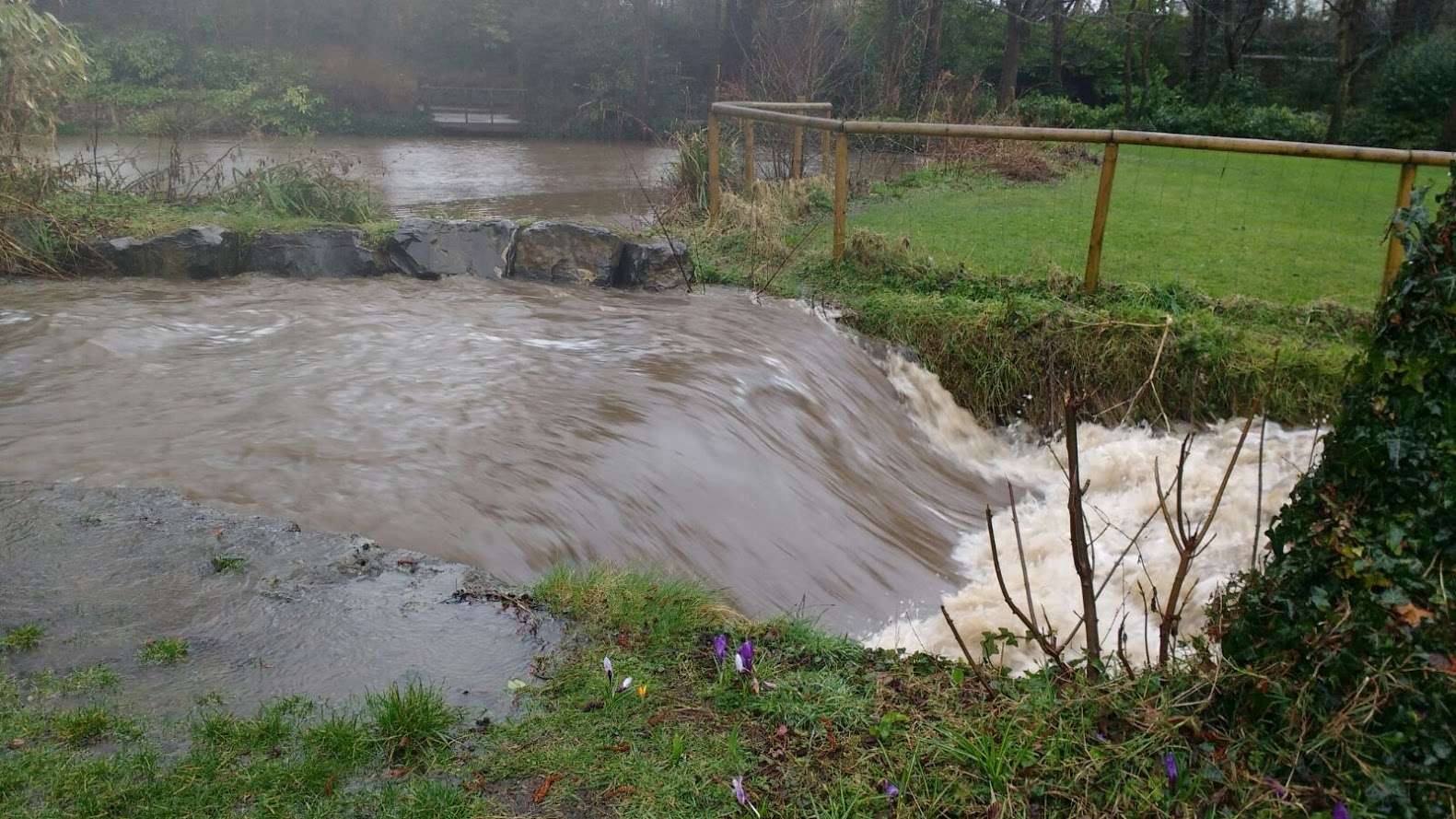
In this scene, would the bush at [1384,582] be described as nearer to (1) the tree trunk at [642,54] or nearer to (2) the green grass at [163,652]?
(2) the green grass at [163,652]

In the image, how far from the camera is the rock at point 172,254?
31.1ft

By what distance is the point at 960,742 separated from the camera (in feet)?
9.98

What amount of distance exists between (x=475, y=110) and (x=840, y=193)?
67.9 ft

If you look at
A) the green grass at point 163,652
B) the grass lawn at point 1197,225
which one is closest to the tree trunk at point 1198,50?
→ the grass lawn at point 1197,225

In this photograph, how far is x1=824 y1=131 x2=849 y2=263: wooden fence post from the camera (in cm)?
961

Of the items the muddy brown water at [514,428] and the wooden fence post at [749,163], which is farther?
the wooden fence post at [749,163]

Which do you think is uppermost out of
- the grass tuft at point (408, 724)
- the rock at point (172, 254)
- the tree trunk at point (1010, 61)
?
the tree trunk at point (1010, 61)

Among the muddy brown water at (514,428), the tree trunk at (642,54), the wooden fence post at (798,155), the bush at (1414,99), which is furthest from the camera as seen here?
the tree trunk at (642,54)

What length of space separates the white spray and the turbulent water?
3 cm

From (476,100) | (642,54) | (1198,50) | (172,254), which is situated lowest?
(172,254)

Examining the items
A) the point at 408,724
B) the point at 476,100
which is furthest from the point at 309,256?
the point at 476,100

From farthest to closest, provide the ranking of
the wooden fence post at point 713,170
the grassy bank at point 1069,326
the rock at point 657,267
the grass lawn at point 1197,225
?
the wooden fence post at point 713,170 < the rock at point 657,267 < the grass lawn at point 1197,225 < the grassy bank at point 1069,326

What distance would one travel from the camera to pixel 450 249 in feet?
32.5

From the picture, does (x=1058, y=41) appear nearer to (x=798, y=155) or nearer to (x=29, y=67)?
(x=798, y=155)
